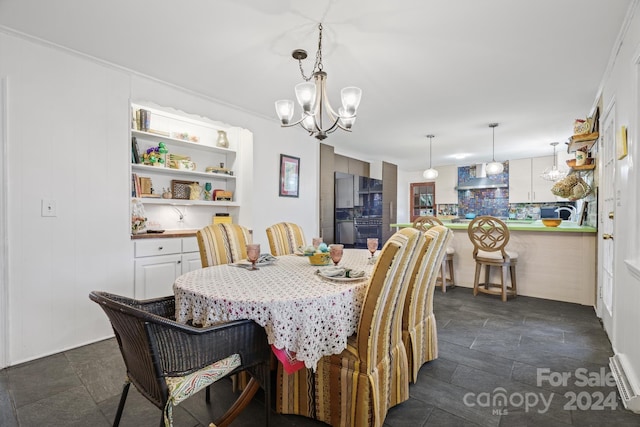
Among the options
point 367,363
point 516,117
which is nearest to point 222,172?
point 367,363

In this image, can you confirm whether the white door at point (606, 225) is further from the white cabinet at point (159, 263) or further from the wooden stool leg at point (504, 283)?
the white cabinet at point (159, 263)

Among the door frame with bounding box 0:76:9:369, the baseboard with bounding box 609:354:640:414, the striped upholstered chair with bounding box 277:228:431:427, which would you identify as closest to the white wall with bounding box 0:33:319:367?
the door frame with bounding box 0:76:9:369

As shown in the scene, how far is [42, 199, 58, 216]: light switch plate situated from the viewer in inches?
89.6

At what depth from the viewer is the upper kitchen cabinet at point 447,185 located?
25.7 feet

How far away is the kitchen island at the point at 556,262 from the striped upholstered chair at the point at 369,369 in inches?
119

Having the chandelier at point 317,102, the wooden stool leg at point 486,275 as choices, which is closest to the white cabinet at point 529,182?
the wooden stool leg at point 486,275

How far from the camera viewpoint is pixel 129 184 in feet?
9.00

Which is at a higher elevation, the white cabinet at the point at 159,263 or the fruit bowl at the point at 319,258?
the fruit bowl at the point at 319,258

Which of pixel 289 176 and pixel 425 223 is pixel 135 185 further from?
pixel 425 223

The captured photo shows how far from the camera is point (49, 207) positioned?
7.54 feet

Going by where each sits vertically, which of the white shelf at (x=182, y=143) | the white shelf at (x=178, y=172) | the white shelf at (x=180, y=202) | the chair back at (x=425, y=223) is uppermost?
the white shelf at (x=182, y=143)

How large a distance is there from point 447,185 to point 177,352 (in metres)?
7.84

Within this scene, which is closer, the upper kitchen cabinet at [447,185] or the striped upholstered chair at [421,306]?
the striped upholstered chair at [421,306]

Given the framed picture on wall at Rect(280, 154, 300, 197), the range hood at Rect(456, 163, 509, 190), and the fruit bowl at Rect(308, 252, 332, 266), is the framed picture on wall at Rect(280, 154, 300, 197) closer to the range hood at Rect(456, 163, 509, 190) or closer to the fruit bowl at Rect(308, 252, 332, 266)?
the fruit bowl at Rect(308, 252, 332, 266)
